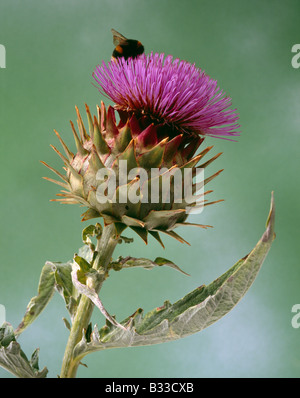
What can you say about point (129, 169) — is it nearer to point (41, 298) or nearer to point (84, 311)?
point (84, 311)

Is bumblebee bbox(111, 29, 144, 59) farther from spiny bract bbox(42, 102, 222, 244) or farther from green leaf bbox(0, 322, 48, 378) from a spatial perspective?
green leaf bbox(0, 322, 48, 378)

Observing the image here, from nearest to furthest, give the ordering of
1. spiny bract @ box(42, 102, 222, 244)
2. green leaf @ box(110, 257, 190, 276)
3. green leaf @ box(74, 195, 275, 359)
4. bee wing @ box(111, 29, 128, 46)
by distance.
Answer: green leaf @ box(74, 195, 275, 359), spiny bract @ box(42, 102, 222, 244), green leaf @ box(110, 257, 190, 276), bee wing @ box(111, 29, 128, 46)

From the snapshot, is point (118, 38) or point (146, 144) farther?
point (118, 38)

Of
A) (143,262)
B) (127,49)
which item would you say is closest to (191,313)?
(143,262)

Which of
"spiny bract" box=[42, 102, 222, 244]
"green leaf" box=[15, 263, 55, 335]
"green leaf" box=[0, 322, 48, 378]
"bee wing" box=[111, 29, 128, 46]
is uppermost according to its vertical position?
"bee wing" box=[111, 29, 128, 46]

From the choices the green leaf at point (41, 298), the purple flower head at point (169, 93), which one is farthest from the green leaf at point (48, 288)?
the purple flower head at point (169, 93)

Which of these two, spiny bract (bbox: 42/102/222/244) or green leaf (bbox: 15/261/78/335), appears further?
green leaf (bbox: 15/261/78/335)

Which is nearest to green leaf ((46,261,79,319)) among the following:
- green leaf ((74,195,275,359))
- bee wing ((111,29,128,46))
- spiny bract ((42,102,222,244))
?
green leaf ((74,195,275,359))
